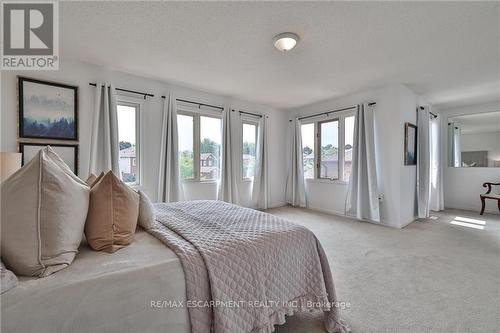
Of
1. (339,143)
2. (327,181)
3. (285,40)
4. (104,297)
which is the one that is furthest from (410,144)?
(104,297)

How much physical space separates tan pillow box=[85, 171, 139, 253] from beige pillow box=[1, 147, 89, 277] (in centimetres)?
13

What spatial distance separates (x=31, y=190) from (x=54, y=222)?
0.16 m

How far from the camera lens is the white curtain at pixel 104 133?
118 inches

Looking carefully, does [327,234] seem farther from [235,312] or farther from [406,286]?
[235,312]

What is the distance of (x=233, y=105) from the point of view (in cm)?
460

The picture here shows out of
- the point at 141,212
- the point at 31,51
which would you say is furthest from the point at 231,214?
the point at 31,51

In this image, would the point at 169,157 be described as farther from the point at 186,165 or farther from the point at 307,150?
the point at 307,150

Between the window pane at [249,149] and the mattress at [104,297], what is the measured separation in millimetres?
3804

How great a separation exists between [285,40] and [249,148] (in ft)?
9.60

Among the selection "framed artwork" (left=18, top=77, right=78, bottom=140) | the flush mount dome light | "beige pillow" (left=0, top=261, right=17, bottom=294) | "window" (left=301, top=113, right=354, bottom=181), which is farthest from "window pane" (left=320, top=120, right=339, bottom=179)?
"beige pillow" (left=0, top=261, right=17, bottom=294)

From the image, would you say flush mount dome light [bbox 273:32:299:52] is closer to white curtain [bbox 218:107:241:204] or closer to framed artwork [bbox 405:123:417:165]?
white curtain [bbox 218:107:241:204]

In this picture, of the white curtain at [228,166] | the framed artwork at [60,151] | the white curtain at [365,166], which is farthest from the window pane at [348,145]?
the framed artwork at [60,151]

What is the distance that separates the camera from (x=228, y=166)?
4340 mm

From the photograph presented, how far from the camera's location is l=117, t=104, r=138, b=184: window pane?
133 inches
